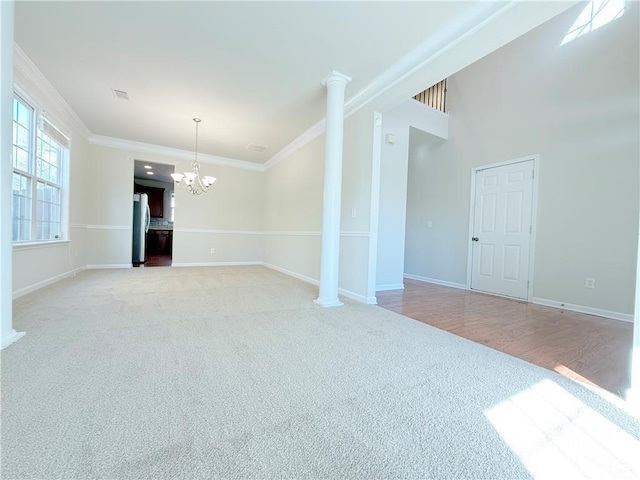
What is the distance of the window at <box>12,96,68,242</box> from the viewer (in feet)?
9.87

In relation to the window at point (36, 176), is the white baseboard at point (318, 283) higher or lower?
lower

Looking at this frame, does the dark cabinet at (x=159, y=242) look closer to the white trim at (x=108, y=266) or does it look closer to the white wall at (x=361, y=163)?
the white trim at (x=108, y=266)

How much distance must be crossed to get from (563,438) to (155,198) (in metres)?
10.5

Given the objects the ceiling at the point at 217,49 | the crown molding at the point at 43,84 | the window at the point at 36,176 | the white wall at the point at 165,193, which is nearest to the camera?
the ceiling at the point at 217,49

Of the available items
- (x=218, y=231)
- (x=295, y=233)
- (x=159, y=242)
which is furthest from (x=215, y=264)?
(x=159, y=242)

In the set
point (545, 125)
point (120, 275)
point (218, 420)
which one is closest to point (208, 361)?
point (218, 420)

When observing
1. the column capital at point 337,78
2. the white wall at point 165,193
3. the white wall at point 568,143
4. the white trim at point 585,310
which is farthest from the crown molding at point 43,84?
the white trim at point 585,310

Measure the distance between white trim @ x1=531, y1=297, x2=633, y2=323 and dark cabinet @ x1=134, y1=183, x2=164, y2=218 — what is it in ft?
33.2

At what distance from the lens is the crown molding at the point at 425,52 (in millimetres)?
2043

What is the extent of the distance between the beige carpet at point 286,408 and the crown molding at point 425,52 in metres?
2.50

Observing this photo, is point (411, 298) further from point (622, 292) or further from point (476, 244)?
point (622, 292)

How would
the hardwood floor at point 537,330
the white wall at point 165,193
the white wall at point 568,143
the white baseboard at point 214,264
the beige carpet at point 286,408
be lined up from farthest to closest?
1. the white wall at point 165,193
2. the white baseboard at point 214,264
3. the white wall at point 568,143
4. the hardwood floor at point 537,330
5. the beige carpet at point 286,408

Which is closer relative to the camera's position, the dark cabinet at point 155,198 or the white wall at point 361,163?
the white wall at point 361,163

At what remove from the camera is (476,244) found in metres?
4.33
